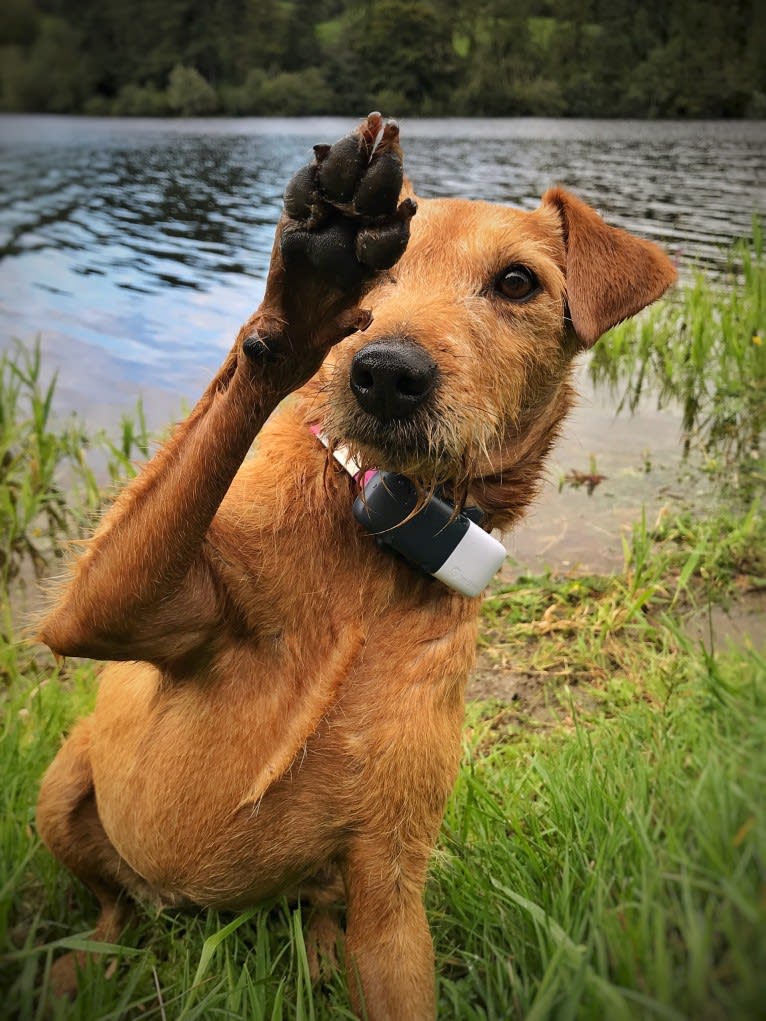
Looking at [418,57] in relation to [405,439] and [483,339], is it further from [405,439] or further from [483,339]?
[405,439]

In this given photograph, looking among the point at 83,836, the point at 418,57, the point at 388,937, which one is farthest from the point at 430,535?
the point at 418,57

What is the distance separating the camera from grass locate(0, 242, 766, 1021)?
711 mm

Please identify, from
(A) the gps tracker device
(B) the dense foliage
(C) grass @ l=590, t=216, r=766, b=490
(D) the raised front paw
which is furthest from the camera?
(C) grass @ l=590, t=216, r=766, b=490

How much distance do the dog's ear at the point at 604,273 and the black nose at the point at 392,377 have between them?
758 millimetres

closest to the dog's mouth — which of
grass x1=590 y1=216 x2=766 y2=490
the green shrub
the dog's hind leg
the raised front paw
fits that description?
the raised front paw

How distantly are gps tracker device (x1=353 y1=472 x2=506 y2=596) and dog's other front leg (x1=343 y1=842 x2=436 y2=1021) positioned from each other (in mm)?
641

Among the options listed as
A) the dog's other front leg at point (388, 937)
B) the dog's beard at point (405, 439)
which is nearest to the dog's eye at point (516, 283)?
the dog's beard at point (405, 439)

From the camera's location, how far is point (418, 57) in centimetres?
342

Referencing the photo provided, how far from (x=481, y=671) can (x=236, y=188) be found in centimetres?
405

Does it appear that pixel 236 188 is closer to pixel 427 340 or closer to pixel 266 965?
pixel 427 340

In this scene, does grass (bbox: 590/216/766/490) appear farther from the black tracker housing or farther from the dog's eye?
the black tracker housing

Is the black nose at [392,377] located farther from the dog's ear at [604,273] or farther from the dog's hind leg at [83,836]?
the dog's hind leg at [83,836]

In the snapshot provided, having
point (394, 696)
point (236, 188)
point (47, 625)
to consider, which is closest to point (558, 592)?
point (394, 696)

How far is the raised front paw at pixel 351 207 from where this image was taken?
51.0 inches
